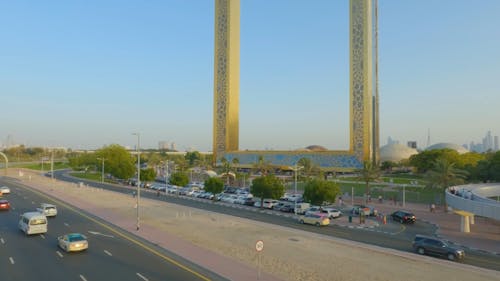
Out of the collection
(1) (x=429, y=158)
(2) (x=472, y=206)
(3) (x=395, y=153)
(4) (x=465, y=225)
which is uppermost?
(3) (x=395, y=153)

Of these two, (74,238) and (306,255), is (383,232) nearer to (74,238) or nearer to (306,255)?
(306,255)

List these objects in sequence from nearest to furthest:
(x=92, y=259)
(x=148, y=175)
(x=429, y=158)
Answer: (x=92, y=259) < (x=148, y=175) < (x=429, y=158)

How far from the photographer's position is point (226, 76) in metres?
142

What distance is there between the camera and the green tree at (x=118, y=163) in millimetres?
94875

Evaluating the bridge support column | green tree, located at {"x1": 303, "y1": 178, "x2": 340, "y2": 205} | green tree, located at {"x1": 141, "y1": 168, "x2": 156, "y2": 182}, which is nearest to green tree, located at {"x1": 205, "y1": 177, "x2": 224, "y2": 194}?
green tree, located at {"x1": 303, "y1": 178, "x2": 340, "y2": 205}

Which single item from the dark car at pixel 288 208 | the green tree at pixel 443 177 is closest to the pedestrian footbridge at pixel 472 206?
the green tree at pixel 443 177

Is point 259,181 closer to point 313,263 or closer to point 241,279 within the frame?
point 313,263

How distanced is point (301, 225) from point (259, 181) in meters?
13.9

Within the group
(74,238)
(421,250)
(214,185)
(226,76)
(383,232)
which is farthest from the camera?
(226,76)

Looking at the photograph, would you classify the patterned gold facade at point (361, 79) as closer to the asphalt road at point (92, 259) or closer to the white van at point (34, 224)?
the asphalt road at point (92, 259)

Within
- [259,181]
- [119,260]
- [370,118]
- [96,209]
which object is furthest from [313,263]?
[370,118]

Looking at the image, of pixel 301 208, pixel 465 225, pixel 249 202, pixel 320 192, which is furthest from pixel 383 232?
pixel 249 202

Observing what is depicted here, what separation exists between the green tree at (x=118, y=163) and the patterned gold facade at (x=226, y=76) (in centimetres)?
4379

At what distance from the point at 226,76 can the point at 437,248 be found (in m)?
121
